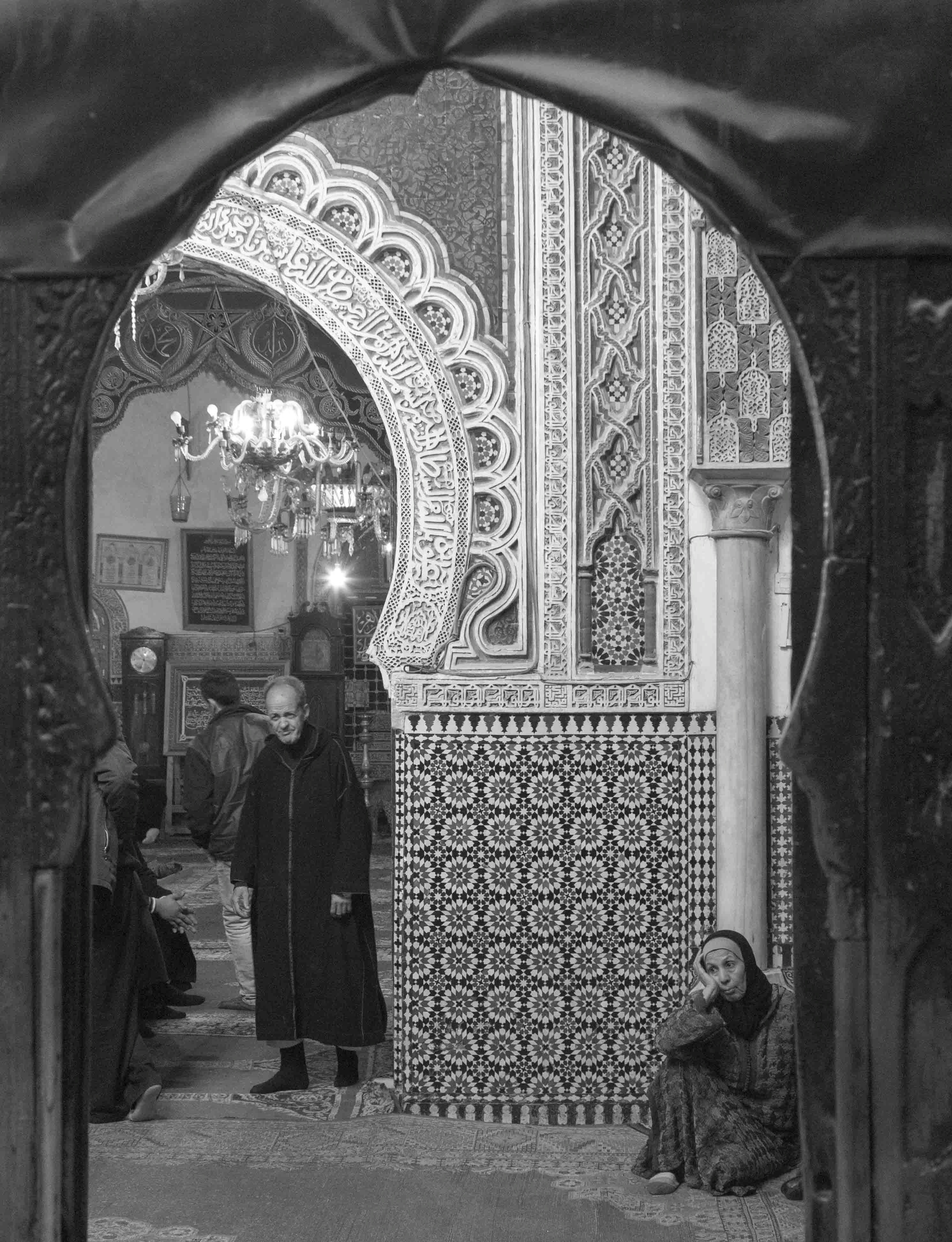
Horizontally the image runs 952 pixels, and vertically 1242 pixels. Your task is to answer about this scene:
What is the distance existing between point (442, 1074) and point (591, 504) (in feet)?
5.60

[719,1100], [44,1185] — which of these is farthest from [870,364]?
[719,1100]

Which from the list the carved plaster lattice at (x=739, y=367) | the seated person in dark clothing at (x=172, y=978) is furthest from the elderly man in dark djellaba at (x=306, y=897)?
the carved plaster lattice at (x=739, y=367)

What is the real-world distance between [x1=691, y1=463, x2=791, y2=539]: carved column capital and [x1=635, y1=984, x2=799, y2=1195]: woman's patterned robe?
1.32 meters

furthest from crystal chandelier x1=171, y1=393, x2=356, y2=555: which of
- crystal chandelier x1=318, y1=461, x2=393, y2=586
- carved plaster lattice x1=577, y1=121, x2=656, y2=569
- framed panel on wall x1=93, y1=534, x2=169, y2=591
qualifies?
carved plaster lattice x1=577, y1=121, x2=656, y2=569

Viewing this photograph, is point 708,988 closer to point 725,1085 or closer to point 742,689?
point 725,1085

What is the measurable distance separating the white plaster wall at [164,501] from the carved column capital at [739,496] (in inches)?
227

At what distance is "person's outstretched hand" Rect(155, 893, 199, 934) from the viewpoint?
458 centimetres

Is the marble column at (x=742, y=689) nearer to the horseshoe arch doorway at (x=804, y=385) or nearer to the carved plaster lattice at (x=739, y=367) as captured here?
the carved plaster lattice at (x=739, y=367)

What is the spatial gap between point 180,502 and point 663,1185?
18.2 feet

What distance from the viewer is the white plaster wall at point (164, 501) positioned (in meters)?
9.82

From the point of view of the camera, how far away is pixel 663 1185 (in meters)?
3.56

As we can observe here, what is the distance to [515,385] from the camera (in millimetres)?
4258

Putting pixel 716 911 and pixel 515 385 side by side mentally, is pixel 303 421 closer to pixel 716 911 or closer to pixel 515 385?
pixel 515 385

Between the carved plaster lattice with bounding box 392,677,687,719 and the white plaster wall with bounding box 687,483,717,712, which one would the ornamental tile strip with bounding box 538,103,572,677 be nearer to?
the carved plaster lattice with bounding box 392,677,687,719
